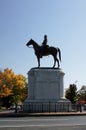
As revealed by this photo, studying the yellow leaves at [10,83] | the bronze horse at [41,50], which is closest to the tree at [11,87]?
the yellow leaves at [10,83]

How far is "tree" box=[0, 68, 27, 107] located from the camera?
274 ft

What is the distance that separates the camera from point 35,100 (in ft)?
138

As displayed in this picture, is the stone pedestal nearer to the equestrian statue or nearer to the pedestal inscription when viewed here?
the pedestal inscription

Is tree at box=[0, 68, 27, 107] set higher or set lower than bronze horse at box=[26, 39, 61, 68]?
lower

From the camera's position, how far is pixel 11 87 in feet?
284

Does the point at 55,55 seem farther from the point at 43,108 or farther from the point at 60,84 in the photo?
the point at 43,108

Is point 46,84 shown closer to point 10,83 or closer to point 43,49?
point 43,49

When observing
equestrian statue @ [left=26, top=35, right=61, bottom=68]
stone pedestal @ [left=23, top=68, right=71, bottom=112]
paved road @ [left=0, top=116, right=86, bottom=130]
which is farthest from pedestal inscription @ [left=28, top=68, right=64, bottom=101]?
paved road @ [left=0, top=116, right=86, bottom=130]

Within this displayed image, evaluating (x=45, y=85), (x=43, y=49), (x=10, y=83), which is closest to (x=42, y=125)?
(x=45, y=85)

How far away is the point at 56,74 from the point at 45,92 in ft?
7.87

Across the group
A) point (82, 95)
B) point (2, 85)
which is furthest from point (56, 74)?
point (82, 95)

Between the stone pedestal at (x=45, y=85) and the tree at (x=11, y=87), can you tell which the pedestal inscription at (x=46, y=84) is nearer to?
the stone pedestal at (x=45, y=85)

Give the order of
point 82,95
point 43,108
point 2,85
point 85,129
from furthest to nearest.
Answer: point 82,95, point 2,85, point 43,108, point 85,129

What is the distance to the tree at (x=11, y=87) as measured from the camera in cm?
8362
